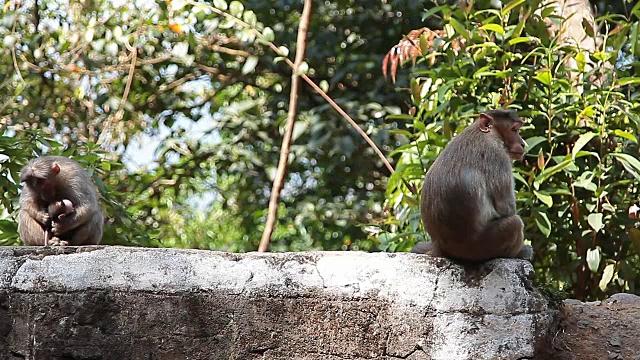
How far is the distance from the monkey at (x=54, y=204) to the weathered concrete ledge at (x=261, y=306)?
1.26m

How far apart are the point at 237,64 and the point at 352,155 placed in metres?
1.57

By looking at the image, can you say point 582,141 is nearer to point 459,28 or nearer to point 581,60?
point 581,60

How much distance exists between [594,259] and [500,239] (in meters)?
1.64

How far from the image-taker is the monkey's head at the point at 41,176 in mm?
4785

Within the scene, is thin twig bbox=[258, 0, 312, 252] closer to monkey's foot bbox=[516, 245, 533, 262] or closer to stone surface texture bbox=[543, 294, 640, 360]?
monkey's foot bbox=[516, 245, 533, 262]

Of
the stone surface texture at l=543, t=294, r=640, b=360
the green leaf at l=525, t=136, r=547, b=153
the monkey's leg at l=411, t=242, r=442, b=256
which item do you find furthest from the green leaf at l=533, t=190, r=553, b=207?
the monkey's leg at l=411, t=242, r=442, b=256

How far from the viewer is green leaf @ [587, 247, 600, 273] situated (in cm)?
502

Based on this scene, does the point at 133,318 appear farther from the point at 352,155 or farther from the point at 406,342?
the point at 352,155

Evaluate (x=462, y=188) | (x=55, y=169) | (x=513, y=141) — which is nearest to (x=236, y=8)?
(x=55, y=169)

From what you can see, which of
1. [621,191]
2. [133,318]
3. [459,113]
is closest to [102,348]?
[133,318]

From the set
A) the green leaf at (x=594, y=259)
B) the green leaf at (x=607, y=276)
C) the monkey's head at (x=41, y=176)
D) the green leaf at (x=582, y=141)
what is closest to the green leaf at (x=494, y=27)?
the green leaf at (x=582, y=141)

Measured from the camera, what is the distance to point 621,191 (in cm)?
523

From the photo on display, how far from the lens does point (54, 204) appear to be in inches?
192

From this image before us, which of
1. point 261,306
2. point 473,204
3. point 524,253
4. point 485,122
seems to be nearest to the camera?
point 261,306
